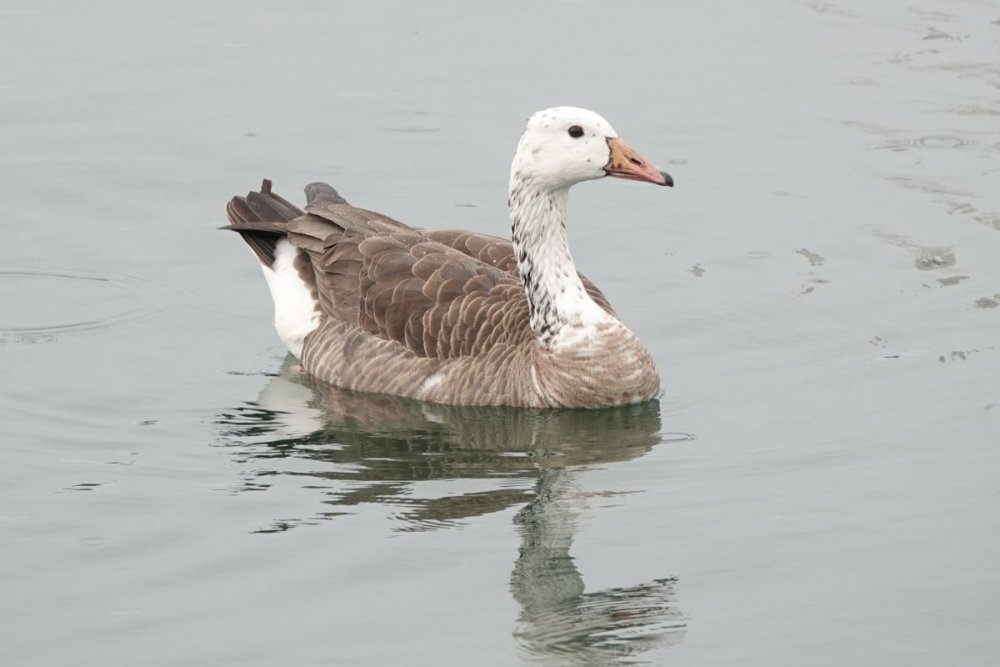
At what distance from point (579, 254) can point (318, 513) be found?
5.31 meters

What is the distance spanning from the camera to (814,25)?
19.9 metres

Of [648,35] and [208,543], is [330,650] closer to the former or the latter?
[208,543]

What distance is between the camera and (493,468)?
10.8 m

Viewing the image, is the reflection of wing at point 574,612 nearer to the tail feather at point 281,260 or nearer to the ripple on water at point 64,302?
the tail feather at point 281,260

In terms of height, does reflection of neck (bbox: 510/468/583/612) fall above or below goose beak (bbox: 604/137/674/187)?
below

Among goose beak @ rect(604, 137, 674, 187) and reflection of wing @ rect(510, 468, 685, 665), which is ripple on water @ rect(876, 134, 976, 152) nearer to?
goose beak @ rect(604, 137, 674, 187)

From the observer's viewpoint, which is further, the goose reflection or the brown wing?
the brown wing

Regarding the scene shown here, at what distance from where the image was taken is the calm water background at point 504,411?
8742 millimetres

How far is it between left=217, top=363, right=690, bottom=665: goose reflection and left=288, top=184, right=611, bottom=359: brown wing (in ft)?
1.68

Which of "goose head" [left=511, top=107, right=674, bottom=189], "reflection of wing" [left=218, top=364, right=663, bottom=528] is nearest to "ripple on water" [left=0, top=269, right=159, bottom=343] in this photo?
"reflection of wing" [left=218, top=364, right=663, bottom=528]

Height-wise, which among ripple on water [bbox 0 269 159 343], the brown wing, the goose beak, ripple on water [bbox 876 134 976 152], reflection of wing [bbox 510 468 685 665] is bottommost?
reflection of wing [bbox 510 468 685 665]

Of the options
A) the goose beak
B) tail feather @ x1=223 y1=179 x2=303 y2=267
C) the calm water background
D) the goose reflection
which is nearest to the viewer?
the goose reflection

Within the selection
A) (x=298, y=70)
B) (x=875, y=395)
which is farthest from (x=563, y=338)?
(x=298, y=70)

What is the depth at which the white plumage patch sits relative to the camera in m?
13.1
